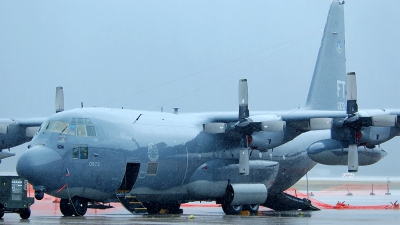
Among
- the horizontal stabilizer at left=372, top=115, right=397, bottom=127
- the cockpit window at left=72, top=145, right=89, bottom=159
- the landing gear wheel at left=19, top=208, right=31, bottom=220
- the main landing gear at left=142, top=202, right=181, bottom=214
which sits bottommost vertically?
the main landing gear at left=142, top=202, right=181, bottom=214

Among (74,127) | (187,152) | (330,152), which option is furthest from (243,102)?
(74,127)

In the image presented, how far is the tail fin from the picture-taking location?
27578 millimetres

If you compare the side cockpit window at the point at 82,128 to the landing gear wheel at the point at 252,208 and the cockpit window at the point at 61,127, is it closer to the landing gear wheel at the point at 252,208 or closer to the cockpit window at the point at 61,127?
the cockpit window at the point at 61,127

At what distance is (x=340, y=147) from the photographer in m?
22.2

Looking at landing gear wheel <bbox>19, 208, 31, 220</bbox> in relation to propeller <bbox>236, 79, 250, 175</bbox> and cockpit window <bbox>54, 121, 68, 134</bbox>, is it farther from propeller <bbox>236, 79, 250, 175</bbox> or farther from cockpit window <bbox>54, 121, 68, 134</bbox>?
propeller <bbox>236, 79, 250, 175</bbox>

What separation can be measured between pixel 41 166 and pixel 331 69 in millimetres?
14226

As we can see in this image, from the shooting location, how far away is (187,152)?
2225 centimetres

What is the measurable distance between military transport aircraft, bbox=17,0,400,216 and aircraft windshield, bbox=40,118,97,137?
0.03m

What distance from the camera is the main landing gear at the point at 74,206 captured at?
19.8m

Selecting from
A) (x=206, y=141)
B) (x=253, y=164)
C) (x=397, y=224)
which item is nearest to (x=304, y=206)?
(x=253, y=164)

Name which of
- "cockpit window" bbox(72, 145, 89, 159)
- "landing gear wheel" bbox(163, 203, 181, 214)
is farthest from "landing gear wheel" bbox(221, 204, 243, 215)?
"cockpit window" bbox(72, 145, 89, 159)

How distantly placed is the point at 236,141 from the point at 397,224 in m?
8.24

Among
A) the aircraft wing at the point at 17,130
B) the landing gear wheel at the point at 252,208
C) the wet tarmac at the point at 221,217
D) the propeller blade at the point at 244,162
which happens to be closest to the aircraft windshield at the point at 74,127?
the wet tarmac at the point at 221,217

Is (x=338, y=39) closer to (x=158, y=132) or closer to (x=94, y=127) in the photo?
(x=158, y=132)
